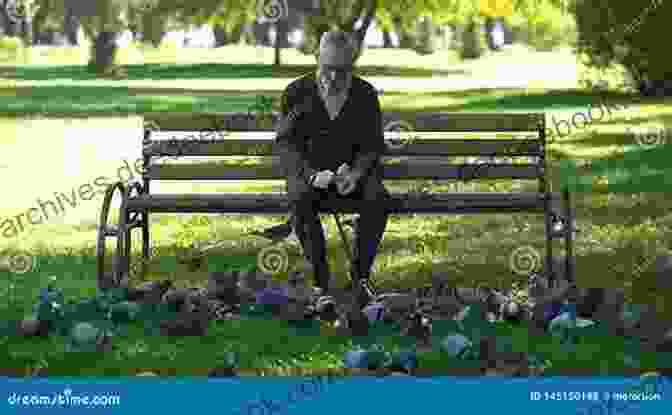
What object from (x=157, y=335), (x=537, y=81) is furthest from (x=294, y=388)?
(x=537, y=81)

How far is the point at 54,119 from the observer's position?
2530 cm

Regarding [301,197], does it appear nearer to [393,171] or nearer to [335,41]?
[335,41]

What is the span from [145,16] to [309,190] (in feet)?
160

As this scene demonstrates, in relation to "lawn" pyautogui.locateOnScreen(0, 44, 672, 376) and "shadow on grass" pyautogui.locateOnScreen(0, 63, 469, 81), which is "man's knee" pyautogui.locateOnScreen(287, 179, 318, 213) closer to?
"lawn" pyautogui.locateOnScreen(0, 44, 672, 376)

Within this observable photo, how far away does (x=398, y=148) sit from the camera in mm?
8547

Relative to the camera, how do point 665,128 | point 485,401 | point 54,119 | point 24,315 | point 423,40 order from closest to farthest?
point 485,401, point 24,315, point 665,128, point 54,119, point 423,40

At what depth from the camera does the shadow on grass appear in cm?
4720

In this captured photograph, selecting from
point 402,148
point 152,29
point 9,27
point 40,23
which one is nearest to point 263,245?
point 402,148

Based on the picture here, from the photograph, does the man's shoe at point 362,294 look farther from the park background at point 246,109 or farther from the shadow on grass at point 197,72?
the shadow on grass at point 197,72

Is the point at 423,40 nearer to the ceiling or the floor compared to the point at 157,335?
nearer to the floor

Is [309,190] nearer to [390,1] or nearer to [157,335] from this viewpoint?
[157,335]

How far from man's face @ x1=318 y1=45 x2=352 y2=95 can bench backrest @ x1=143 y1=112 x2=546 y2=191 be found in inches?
Result: 29.8

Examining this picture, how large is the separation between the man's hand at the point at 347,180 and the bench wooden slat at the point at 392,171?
2.57 ft

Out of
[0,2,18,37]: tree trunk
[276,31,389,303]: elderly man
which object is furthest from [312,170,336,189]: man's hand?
[0,2,18,37]: tree trunk
